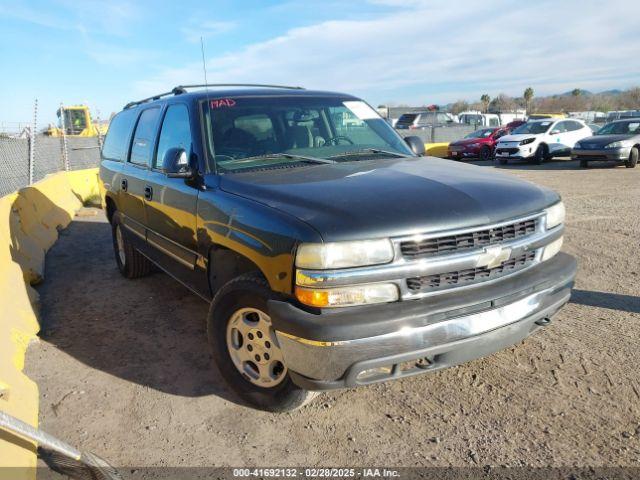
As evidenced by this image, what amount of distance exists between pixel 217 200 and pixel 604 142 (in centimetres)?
1573

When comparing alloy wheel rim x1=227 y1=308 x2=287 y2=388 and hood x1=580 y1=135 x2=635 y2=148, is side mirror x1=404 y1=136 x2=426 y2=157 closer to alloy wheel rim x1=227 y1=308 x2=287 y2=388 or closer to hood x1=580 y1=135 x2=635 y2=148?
alloy wheel rim x1=227 y1=308 x2=287 y2=388

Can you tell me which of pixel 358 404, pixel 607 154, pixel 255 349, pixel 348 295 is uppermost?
pixel 607 154

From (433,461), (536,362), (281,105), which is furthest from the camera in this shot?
(281,105)

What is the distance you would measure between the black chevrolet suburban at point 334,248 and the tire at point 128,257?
1.52 m

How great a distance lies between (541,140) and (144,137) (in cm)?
1608

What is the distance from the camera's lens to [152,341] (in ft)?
13.7

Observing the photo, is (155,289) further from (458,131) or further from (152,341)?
(458,131)

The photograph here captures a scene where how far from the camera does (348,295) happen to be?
8.27ft

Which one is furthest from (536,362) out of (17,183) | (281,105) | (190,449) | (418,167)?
(17,183)

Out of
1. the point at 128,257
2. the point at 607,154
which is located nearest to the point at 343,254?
the point at 128,257

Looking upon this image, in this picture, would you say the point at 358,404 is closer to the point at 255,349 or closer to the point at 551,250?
the point at 255,349

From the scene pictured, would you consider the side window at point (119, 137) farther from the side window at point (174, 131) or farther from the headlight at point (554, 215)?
the headlight at point (554, 215)

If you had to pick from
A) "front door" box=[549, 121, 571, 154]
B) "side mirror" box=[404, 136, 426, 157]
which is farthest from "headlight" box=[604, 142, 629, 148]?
"side mirror" box=[404, 136, 426, 157]

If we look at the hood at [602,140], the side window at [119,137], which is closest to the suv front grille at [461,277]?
the side window at [119,137]
